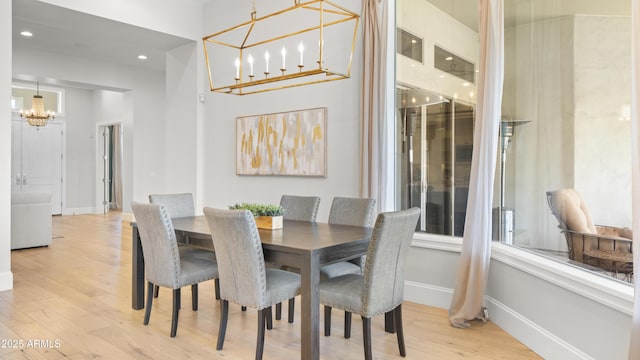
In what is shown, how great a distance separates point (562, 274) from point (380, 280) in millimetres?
1137

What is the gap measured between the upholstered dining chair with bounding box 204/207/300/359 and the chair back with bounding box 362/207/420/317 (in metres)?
0.57

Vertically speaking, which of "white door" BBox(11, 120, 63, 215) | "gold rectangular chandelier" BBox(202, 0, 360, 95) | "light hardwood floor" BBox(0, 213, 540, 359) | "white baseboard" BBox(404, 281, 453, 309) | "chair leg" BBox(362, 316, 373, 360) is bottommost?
"light hardwood floor" BBox(0, 213, 540, 359)

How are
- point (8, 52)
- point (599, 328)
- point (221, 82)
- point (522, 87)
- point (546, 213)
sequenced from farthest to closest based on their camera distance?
point (221, 82), point (8, 52), point (522, 87), point (546, 213), point (599, 328)

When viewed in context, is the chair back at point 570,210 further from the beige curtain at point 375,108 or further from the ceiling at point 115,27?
the beige curtain at point 375,108

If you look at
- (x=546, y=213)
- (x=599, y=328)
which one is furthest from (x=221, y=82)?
(x=599, y=328)

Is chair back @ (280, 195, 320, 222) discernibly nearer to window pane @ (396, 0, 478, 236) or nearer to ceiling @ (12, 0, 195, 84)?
window pane @ (396, 0, 478, 236)

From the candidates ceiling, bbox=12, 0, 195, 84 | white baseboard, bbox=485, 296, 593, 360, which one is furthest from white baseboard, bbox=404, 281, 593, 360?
ceiling, bbox=12, 0, 195, 84

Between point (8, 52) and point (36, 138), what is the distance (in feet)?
23.9

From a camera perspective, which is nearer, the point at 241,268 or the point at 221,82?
the point at 241,268

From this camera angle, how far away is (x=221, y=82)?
5809 mm

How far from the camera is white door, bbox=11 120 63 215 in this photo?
10.1 metres

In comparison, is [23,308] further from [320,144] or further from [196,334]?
[320,144]

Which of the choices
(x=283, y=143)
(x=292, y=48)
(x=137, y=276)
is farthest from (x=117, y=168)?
(x=137, y=276)

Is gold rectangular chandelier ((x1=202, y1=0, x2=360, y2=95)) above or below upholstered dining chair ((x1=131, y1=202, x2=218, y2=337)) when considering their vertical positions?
above
